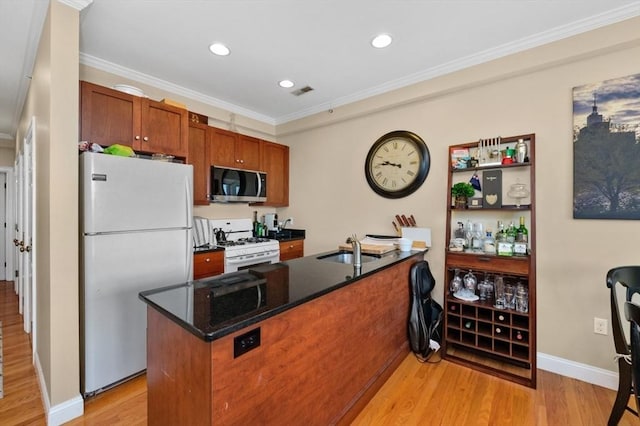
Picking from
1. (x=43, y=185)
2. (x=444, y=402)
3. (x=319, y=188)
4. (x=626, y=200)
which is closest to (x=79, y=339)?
(x=43, y=185)

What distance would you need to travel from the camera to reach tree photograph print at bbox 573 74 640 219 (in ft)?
6.59

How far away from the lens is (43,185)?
6.47 feet

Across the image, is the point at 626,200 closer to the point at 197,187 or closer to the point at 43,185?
the point at 197,187

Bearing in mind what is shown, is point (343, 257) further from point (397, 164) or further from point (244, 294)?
point (244, 294)

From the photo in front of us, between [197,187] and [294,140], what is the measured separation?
1.66m

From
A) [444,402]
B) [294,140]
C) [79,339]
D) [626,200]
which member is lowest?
[444,402]

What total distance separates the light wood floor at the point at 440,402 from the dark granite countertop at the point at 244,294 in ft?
3.11

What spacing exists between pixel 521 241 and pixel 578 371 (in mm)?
1069

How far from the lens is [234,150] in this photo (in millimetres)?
3592

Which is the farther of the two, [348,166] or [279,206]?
[279,206]

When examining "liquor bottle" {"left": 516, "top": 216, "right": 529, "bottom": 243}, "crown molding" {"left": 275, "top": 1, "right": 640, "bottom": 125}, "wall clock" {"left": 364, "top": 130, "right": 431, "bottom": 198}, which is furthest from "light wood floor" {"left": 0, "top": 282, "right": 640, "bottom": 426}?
"crown molding" {"left": 275, "top": 1, "right": 640, "bottom": 125}

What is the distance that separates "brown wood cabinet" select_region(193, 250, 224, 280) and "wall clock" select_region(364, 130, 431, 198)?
1947 millimetres

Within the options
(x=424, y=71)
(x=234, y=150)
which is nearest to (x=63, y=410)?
(x=234, y=150)

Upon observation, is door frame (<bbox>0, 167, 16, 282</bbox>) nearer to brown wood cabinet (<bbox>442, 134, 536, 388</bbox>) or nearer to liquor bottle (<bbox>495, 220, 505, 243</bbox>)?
brown wood cabinet (<bbox>442, 134, 536, 388</bbox>)
